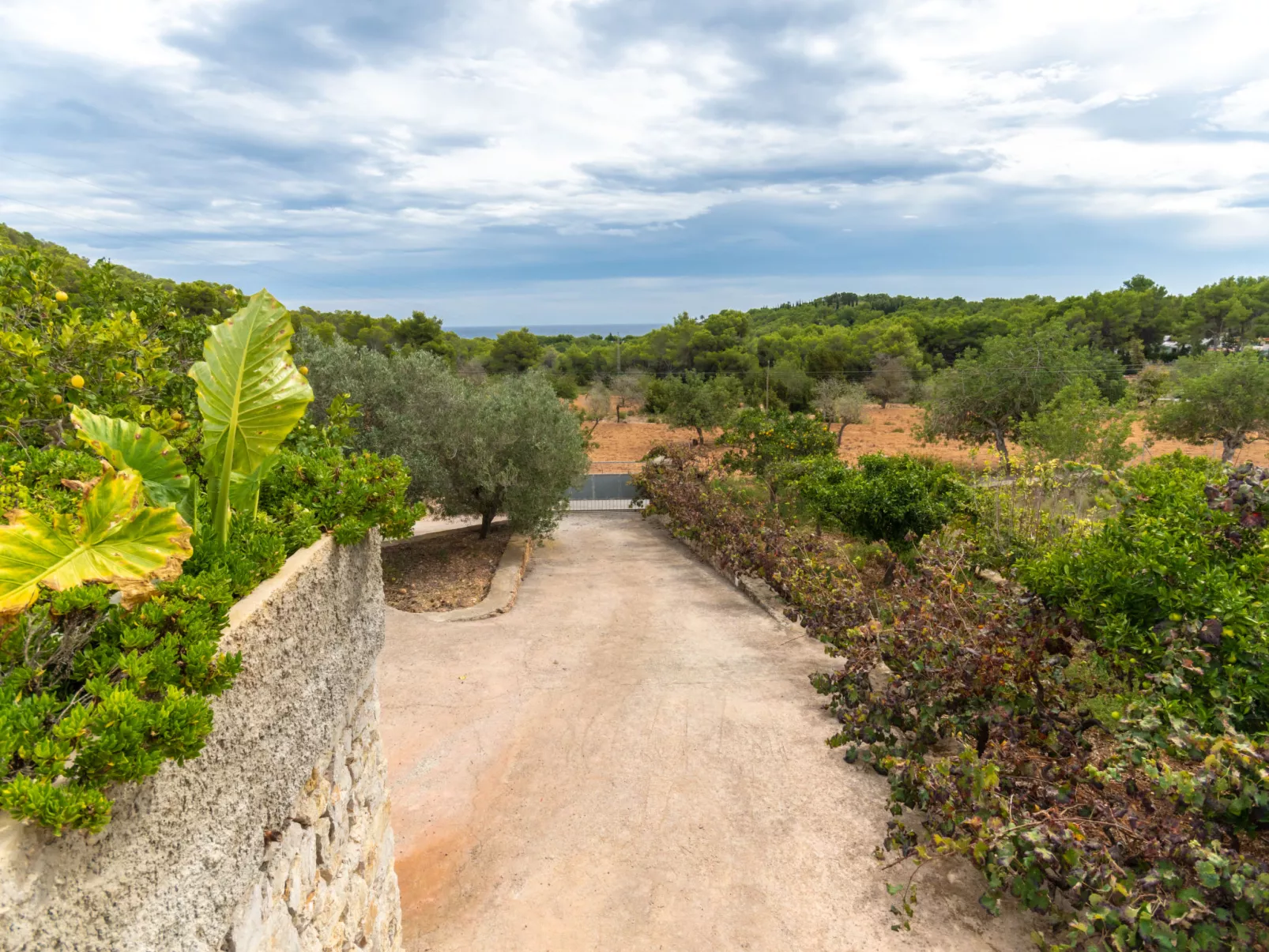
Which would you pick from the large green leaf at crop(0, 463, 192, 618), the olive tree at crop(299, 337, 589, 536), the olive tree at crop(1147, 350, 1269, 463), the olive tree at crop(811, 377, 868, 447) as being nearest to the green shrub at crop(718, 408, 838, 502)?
the olive tree at crop(299, 337, 589, 536)

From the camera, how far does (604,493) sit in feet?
46.4

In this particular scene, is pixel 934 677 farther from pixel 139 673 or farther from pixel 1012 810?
pixel 139 673

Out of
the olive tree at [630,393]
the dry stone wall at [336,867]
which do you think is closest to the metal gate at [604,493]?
the dry stone wall at [336,867]

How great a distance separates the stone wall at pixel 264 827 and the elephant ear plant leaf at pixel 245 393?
0.34 metres

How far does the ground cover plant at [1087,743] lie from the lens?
254 cm

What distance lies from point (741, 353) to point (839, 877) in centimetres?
3148

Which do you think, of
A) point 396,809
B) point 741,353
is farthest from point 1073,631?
point 741,353

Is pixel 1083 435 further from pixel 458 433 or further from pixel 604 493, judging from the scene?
pixel 458 433

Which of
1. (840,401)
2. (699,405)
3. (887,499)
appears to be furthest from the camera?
(840,401)

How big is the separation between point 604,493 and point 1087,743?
1089 cm

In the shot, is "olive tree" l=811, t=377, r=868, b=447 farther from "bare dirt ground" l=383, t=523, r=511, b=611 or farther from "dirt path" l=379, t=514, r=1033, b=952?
"dirt path" l=379, t=514, r=1033, b=952

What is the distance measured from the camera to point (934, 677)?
13.6 feet

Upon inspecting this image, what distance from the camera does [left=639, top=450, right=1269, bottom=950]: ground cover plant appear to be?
Result: 254cm

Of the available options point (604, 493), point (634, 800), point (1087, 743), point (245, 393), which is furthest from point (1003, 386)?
point (245, 393)
